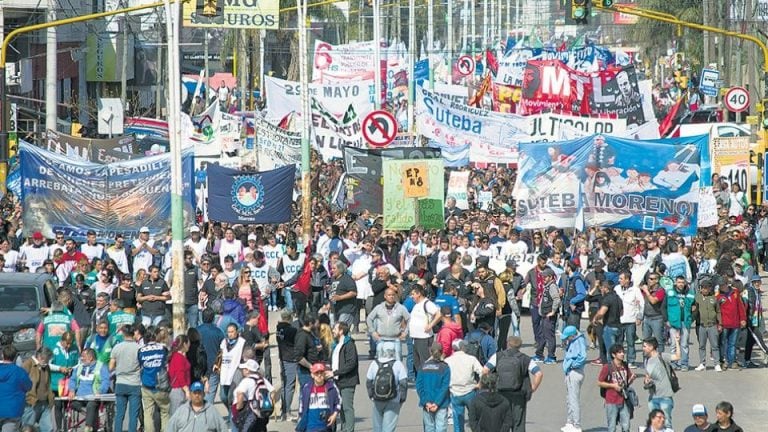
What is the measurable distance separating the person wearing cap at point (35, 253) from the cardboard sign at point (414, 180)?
588 centimetres

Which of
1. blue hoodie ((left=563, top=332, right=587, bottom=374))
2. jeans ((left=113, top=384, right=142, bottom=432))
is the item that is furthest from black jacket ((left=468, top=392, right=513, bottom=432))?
jeans ((left=113, top=384, right=142, bottom=432))

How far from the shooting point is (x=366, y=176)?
33375 millimetres

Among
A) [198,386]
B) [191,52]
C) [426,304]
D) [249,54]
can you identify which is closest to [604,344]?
[426,304]

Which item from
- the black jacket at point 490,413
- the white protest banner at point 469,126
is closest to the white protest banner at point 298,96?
the white protest banner at point 469,126

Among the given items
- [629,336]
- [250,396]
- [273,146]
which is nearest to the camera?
[250,396]

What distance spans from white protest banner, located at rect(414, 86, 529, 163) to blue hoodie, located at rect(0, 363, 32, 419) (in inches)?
966

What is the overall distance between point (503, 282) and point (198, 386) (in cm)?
867

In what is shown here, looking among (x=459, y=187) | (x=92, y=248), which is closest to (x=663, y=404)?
(x=92, y=248)

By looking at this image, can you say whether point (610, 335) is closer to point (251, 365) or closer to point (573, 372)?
point (573, 372)

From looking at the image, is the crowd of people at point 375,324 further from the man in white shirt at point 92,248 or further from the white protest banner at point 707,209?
the white protest banner at point 707,209

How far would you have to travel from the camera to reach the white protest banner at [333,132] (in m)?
41.6

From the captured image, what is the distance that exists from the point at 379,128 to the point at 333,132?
898 centimetres

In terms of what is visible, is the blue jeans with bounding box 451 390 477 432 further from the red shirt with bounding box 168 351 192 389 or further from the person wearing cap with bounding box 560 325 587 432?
the red shirt with bounding box 168 351 192 389

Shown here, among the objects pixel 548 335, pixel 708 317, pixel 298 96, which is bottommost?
pixel 548 335
